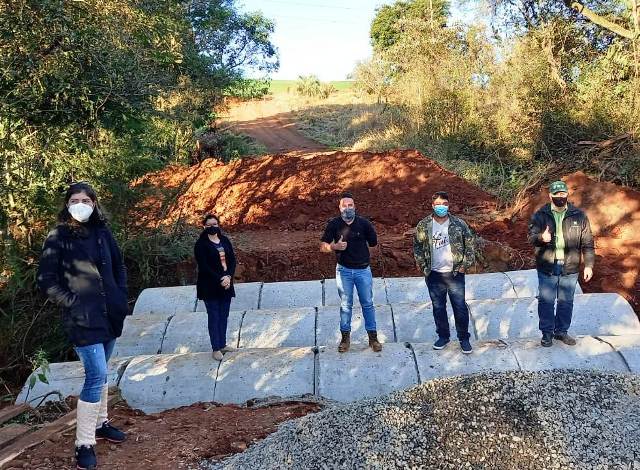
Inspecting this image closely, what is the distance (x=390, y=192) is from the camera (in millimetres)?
14195

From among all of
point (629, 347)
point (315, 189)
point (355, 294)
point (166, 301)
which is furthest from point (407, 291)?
point (315, 189)

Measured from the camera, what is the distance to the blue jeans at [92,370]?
3867 mm

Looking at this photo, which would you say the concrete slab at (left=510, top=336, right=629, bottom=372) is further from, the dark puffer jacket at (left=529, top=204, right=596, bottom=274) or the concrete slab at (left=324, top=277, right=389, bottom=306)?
the concrete slab at (left=324, top=277, right=389, bottom=306)

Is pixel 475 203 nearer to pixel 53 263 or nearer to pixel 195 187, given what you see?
pixel 195 187

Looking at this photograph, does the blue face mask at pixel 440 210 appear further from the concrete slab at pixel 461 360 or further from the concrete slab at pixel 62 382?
the concrete slab at pixel 62 382

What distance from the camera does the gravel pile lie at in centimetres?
358

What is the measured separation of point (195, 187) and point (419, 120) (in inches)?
317

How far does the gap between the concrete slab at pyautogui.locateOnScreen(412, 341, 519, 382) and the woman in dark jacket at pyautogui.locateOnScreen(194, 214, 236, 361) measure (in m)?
1.93

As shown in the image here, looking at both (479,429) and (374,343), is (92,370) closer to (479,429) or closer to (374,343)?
(479,429)

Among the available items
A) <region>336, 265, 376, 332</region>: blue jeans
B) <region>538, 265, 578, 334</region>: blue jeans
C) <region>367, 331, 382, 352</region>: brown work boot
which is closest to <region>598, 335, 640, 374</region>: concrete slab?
<region>538, 265, 578, 334</region>: blue jeans

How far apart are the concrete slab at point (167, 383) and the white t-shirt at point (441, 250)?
2.32m

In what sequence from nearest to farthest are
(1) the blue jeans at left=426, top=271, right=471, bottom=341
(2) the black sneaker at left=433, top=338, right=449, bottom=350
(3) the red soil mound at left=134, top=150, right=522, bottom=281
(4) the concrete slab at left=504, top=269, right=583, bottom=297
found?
(1) the blue jeans at left=426, top=271, right=471, bottom=341 < (2) the black sneaker at left=433, top=338, right=449, bottom=350 < (4) the concrete slab at left=504, top=269, right=583, bottom=297 < (3) the red soil mound at left=134, top=150, right=522, bottom=281

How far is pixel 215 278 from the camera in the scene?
19.3 feet

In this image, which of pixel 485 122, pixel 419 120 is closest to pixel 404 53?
pixel 419 120
